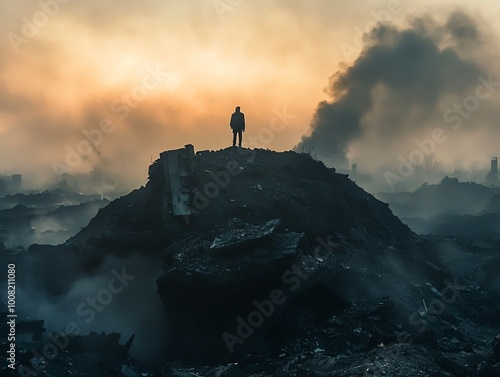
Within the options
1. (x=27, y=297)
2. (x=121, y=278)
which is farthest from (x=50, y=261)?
(x=121, y=278)

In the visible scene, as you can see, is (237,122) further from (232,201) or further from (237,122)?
(232,201)

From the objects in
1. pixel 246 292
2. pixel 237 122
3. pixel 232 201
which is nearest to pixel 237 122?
pixel 237 122

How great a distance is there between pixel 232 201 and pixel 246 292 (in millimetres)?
4596

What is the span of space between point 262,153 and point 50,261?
890 cm

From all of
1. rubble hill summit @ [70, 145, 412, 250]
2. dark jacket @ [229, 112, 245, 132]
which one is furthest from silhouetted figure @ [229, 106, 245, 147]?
rubble hill summit @ [70, 145, 412, 250]

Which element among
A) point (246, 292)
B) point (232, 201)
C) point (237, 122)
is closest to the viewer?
point (246, 292)

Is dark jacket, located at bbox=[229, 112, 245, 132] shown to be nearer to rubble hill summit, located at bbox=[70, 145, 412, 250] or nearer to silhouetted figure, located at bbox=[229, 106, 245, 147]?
silhouetted figure, located at bbox=[229, 106, 245, 147]

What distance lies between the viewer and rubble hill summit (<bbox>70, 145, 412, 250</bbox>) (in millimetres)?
15789

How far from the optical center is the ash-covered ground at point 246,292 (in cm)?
1105

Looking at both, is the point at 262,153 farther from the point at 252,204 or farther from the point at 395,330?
the point at 395,330

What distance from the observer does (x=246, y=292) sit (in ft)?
41.9

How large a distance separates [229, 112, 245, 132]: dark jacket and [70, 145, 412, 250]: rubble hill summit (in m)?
0.87

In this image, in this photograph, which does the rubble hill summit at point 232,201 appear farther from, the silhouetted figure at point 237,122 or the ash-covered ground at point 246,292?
the silhouetted figure at point 237,122

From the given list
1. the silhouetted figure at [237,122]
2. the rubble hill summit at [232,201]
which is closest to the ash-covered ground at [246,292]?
the rubble hill summit at [232,201]
